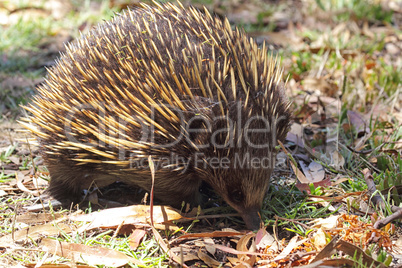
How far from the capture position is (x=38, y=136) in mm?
3107

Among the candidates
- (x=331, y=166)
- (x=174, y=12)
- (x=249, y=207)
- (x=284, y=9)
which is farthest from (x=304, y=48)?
(x=249, y=207)

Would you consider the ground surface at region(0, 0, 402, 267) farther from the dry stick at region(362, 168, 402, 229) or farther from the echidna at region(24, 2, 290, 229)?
the echidna at region(24, 2, 290, 229)

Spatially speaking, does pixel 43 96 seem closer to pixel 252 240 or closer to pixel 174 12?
pixel 174 12

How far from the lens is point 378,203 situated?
281 cm

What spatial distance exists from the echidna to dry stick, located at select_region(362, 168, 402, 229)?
68 cm

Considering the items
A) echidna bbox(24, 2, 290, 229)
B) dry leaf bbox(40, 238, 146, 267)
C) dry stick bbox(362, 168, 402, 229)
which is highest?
echidna bbox(24, 2, 290, 229)

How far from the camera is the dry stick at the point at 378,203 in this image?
2.53 meters

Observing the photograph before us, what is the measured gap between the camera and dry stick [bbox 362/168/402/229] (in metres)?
2.53

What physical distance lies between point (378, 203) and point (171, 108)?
1.45 metres

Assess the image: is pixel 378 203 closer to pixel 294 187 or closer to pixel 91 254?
pixel 294 187

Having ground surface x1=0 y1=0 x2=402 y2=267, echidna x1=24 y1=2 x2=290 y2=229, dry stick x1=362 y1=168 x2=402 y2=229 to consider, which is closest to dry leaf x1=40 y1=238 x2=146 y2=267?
ground surface x1=0 y1=0 x2=402 y2=267

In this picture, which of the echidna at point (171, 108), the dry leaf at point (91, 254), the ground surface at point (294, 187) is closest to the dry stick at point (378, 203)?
the ground surface at point (294, 187)

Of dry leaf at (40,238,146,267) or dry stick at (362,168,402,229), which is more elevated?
dry leaf at (40,238,146,267)

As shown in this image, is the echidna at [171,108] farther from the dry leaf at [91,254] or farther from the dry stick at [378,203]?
the dry stick at [378,203]
